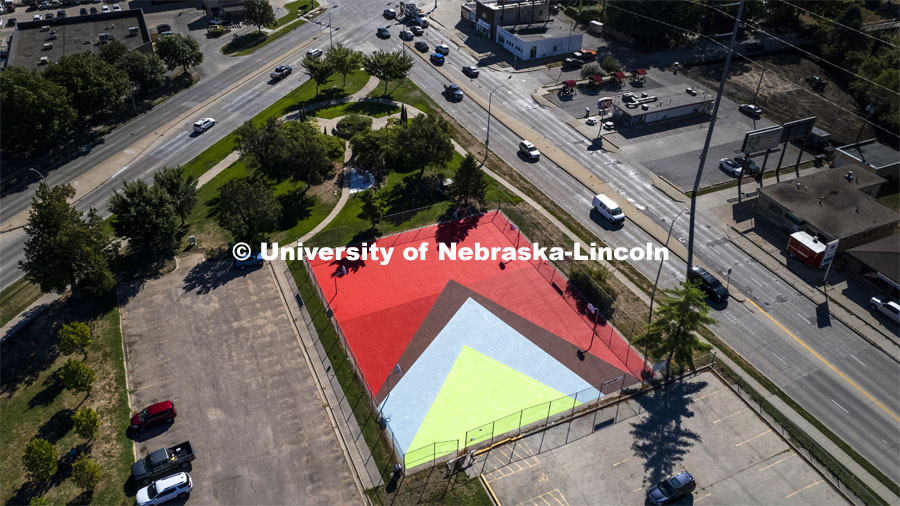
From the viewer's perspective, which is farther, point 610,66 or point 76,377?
point 610,66

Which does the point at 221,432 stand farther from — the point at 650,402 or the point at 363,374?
the point at 650,402

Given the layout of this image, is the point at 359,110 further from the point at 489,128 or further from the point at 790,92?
the point at 790,92

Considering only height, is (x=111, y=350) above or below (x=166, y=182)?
below

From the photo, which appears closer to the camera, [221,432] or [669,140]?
[221,432]

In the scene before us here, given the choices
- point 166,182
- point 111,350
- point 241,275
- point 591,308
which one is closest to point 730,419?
point 591,308

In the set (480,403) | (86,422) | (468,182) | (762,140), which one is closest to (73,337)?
(86,422)

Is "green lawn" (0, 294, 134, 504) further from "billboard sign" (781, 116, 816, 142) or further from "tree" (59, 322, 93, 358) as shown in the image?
"billboard sign" (781, 116, 816, 142)

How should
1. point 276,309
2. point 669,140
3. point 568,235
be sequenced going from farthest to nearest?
point 669,140 < point 568,235 < point 276,309
